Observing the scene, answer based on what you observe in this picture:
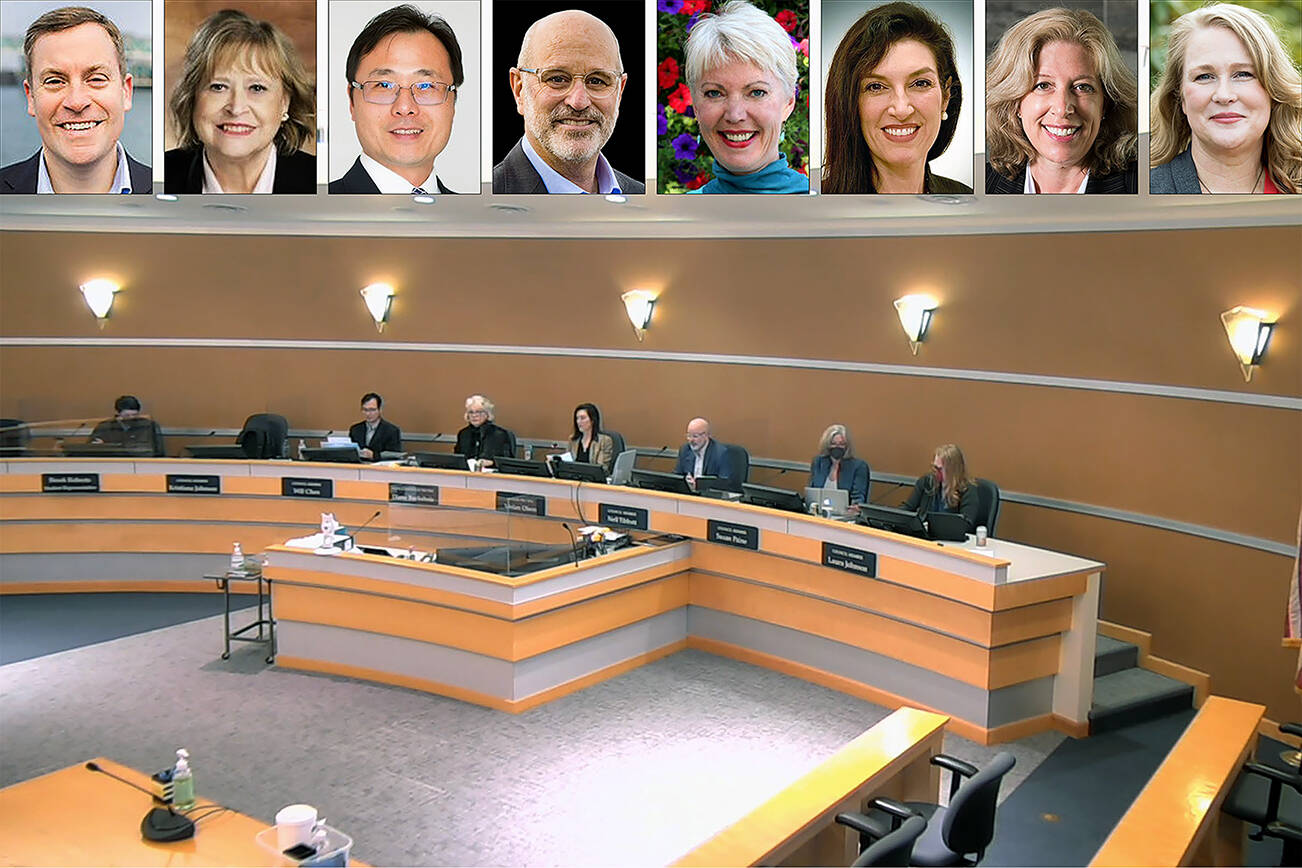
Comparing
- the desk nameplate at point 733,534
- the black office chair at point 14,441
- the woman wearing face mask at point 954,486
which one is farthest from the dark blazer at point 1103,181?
the black office chair at point 14,441

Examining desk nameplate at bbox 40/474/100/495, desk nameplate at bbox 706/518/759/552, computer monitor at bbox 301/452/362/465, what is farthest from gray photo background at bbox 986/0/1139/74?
desk nameplate at bbox 40/474/100/495

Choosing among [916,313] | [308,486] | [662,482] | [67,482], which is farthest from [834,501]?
[67,482]

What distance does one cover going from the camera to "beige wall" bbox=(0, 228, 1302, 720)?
580 cm

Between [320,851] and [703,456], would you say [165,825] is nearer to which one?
[320,851]

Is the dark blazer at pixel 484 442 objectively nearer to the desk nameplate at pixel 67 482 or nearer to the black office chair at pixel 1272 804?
the desk nameplate at pixel 67 482

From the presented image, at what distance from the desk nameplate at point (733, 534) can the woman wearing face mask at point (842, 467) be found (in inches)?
33.7

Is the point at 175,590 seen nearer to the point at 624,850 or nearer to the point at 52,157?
the point at 52,157

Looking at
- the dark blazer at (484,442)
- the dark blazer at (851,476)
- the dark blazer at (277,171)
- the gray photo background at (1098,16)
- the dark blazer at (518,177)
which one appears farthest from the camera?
the dark blazer at (484,442)

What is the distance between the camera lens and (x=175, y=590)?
8.20 metres

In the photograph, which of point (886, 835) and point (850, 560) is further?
point (850, 560)

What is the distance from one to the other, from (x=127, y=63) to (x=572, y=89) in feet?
8.76

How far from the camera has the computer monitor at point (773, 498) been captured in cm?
634

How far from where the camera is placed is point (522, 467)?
771cm

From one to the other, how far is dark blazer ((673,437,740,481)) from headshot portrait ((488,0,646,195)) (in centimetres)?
239
